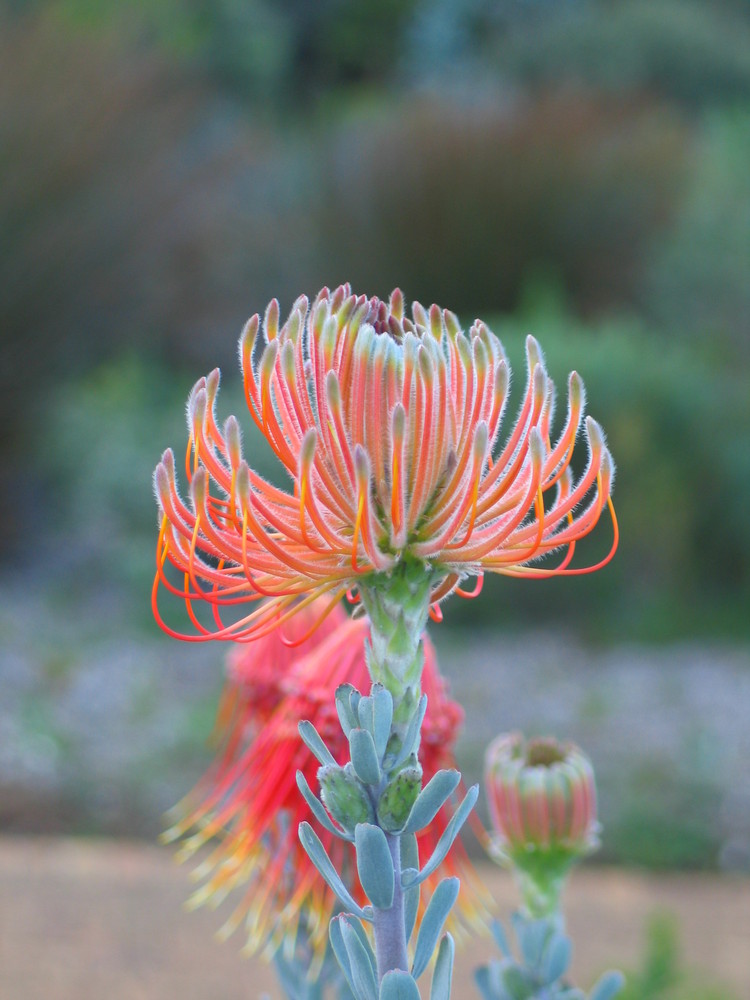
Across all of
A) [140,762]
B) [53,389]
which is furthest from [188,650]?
[53,389]

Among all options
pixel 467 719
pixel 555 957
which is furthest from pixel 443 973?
pixel 467 719

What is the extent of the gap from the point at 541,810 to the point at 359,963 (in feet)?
1.41

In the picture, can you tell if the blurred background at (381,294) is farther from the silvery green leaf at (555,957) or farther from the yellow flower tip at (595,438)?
the yellow flower tip at (595,438)

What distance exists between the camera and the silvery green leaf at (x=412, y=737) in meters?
0.74

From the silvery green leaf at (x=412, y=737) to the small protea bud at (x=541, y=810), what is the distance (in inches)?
16.3

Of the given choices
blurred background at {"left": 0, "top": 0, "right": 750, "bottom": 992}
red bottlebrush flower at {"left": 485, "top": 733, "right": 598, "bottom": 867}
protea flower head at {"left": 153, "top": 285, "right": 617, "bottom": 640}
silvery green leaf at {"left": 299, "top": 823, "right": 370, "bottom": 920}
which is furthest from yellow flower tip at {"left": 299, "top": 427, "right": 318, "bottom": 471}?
blurred background at {"left": 0, "top": 0, "right": 750, "bottom": 992}

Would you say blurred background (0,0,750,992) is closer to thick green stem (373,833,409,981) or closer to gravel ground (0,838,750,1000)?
gravel ground (0,838,750,1000)

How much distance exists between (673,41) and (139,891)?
1598 centimetres

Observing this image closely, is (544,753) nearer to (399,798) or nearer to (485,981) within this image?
(485,981)

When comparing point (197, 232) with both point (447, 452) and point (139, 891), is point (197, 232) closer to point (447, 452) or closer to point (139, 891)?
point (139, 891)

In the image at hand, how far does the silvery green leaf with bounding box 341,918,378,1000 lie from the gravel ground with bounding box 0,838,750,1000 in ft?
8.78

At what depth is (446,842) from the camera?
2.46 ft

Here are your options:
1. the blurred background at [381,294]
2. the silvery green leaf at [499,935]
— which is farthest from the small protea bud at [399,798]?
the blurred background at [381,294]

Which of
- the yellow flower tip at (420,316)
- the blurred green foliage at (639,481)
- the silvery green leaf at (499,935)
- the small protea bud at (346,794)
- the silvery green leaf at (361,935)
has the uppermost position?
the blurred green foliage at (639,481)
